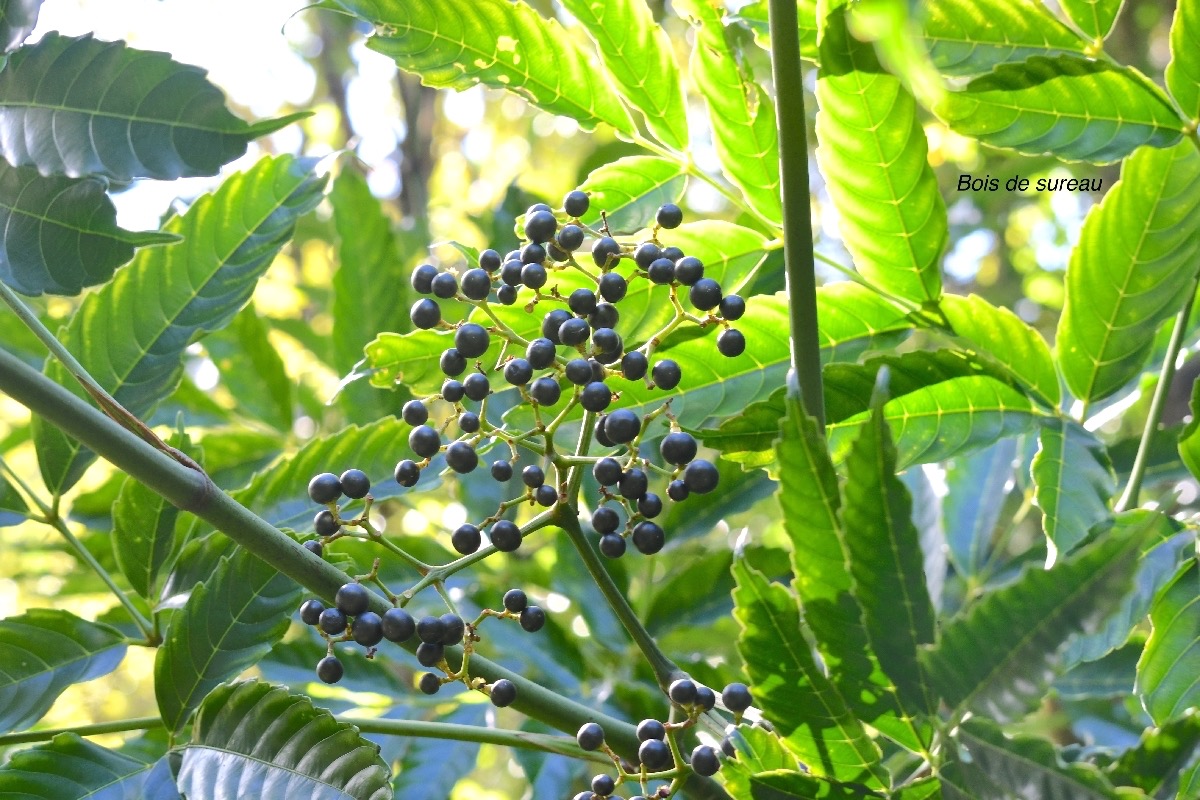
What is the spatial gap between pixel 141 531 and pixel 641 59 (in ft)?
2.15

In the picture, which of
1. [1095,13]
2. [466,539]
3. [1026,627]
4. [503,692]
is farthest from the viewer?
[1095,13]

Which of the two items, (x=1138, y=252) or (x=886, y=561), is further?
(x=1138, y=252)

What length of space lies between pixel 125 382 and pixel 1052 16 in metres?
0.94

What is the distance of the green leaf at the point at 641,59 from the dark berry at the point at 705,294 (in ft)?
0.79

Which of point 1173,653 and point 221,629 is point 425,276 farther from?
point 1173,653

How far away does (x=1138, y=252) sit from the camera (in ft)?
3.30

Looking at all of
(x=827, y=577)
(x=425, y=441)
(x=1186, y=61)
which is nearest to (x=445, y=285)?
(x=425, y=441)

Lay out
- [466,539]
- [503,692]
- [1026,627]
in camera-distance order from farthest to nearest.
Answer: [466,539] < [503,692] < [1026,627]

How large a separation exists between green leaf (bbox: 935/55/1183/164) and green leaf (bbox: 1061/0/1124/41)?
0.11ft

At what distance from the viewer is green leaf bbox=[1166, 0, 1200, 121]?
3.26 feet

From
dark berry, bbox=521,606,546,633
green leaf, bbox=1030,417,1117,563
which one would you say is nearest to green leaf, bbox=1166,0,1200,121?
green leaf, bbox=1030,417,1117,563

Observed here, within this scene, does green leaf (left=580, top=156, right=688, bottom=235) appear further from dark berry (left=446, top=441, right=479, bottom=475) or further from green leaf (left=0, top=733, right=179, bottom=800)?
green leaf (left=0, top=733, right=179, bottom=800)

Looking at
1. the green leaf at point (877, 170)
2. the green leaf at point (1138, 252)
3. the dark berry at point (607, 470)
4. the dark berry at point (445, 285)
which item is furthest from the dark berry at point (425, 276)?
the green leaf at point (1138, 252)

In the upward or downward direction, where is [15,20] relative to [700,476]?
upward
